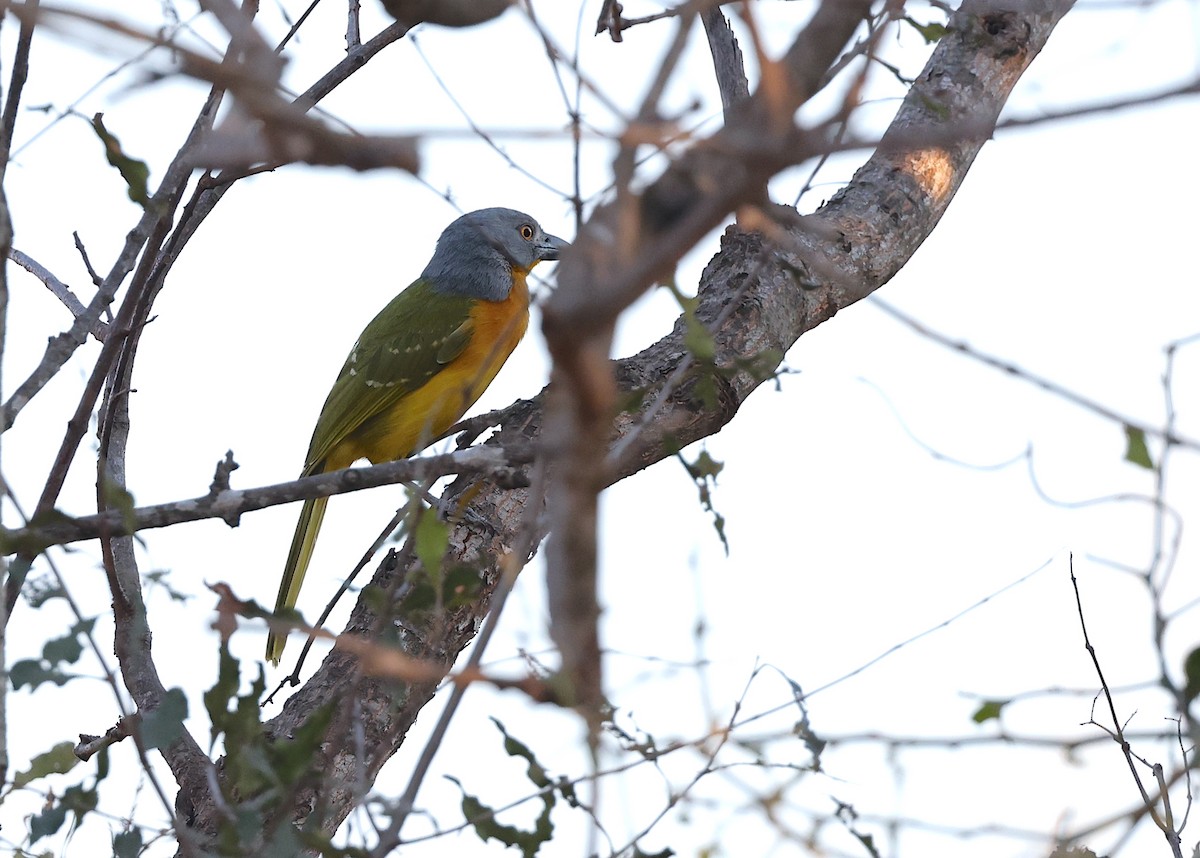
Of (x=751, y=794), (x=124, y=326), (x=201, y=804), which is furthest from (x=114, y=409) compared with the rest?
(x=751, y=794)

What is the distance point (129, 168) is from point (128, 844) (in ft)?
3.93

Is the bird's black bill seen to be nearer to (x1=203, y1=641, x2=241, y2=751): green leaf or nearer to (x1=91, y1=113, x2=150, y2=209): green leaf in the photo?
(x1=91, y1=113, x2=150, y2=209): green leaf

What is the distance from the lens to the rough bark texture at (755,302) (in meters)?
3.12

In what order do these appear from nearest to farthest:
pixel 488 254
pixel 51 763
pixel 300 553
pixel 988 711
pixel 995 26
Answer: pixel 988 711, pixel 51 763, pixel 995 26, pixel 300 553, pixel 488 254

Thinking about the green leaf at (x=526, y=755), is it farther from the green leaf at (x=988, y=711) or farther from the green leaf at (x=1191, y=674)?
the green leaf at (x=1191, y=674)

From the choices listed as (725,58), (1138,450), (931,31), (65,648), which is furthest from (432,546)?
(725,58)

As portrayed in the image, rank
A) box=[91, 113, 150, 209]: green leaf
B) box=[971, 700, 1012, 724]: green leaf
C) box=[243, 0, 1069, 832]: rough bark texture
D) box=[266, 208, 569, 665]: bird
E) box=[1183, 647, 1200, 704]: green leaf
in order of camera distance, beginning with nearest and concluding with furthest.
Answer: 1. box=[1183, 647, 1200, 704]: green leaf
2. box=[971, 700, 1012, 724]: green leaf
3. box=[91, 113, 150, 209]: green leaf
4. box=[243, 0, 1069, 832]: rough bark texture
5. box=[266, 208, 569, 665]: bird

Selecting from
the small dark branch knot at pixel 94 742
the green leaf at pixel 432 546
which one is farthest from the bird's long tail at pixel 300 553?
the green leaf at pixel 432 546

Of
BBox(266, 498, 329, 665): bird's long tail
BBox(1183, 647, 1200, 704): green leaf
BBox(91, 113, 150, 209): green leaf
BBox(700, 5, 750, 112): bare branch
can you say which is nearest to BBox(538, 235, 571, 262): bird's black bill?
BBox(266, 498, 329, 665): bird's long tail

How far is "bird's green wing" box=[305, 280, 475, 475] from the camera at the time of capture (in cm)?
562

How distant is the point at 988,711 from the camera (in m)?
1.89

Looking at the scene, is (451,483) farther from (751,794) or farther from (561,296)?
(561,296)

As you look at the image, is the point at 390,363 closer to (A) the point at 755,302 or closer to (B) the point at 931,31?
(A) the point at 755,302

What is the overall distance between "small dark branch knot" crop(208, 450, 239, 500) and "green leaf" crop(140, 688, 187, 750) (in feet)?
1.20
